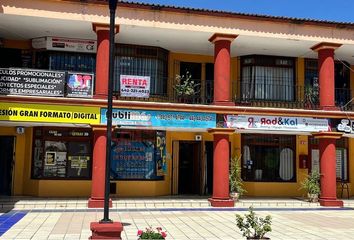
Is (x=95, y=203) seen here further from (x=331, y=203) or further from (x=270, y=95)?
(x=270, y=95)

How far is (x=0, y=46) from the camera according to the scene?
63.8ft

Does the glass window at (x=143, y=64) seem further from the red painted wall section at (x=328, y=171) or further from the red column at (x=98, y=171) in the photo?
the red painted wall section at (x=328, y=171)

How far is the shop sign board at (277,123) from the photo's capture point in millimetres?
18203

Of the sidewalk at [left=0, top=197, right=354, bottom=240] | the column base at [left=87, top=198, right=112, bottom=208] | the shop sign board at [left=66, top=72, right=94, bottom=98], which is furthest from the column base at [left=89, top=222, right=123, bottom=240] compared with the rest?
the shop sign board at [left=66, top=72, right=94, bottom=98]

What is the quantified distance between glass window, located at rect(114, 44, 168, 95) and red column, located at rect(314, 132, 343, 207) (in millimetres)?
6866

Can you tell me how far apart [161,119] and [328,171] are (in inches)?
273

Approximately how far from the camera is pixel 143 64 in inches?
777

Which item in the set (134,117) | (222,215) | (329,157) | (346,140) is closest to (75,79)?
(134,117)

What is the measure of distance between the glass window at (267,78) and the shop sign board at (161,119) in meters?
3.90

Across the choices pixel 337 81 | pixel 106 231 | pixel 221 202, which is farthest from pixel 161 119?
pixel 337 81

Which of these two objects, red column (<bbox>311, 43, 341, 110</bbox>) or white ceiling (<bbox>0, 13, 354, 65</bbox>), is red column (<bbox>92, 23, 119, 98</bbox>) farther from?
red column (<bbox>311, 43, 341, 110</bbox>)

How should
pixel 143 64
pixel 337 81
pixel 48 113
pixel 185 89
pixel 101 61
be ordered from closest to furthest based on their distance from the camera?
pixel 48 113, pixel 101 61, pixel 185 89, pixel 143 64, pixel 337 81

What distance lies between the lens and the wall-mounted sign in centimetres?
1906

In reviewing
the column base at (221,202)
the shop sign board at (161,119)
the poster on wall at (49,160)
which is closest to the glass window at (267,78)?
the shop sign board at (161,119)
